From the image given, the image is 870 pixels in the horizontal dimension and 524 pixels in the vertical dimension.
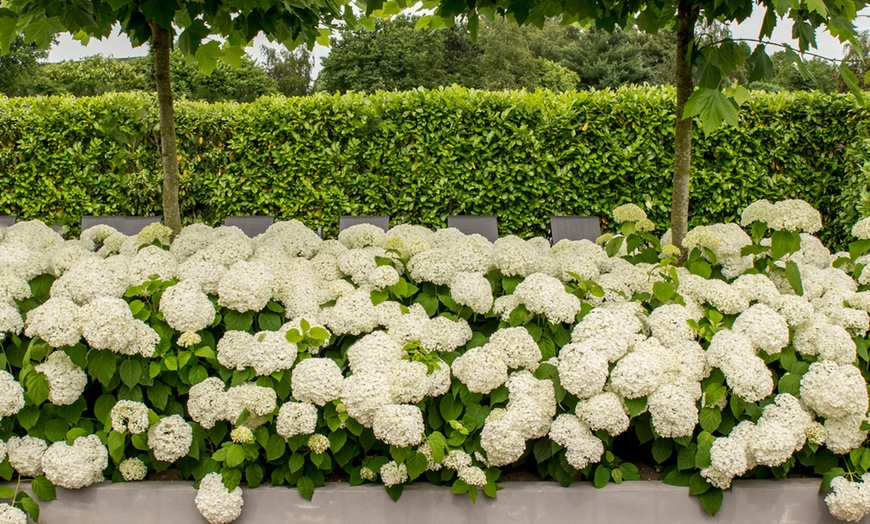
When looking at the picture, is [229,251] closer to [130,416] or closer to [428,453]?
[130,416]

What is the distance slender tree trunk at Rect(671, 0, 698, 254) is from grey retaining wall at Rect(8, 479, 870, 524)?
111 centimetres

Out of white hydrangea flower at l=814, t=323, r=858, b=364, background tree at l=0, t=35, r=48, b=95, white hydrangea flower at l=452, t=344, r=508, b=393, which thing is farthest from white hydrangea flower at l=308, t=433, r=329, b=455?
background tree at l=0, t=35, r=48, b=95

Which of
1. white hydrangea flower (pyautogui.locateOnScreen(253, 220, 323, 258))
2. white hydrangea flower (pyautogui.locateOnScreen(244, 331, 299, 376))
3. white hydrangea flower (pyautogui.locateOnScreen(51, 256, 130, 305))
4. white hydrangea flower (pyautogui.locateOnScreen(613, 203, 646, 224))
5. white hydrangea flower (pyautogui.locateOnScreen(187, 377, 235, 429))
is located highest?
white hydrangea flower (pyautogui.locateOnScreen(613, 203, 646, 224))

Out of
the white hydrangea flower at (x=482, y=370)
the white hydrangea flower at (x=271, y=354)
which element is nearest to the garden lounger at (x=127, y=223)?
the white hydrangea flower at (x=271, y=354)

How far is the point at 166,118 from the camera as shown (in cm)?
351

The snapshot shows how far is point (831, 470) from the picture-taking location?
2266 millimetres

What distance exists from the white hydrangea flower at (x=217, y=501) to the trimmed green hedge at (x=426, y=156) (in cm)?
454

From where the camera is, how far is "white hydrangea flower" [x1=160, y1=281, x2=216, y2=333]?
7.49 feet

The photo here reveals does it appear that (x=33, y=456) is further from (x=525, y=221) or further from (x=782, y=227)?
(x=525, y=221)

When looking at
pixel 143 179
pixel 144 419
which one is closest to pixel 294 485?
pixel 144 419

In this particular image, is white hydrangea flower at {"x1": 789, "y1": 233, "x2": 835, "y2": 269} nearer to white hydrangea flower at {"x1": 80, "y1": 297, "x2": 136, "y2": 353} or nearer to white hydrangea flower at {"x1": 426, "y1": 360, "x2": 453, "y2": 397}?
white hydrangea flower at {"x1": 426, "y1": 360, "x2": 453, "y2": 397}

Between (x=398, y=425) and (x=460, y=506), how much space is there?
0.39 m

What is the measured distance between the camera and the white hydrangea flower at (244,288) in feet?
7.77

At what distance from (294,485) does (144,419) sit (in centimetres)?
53
